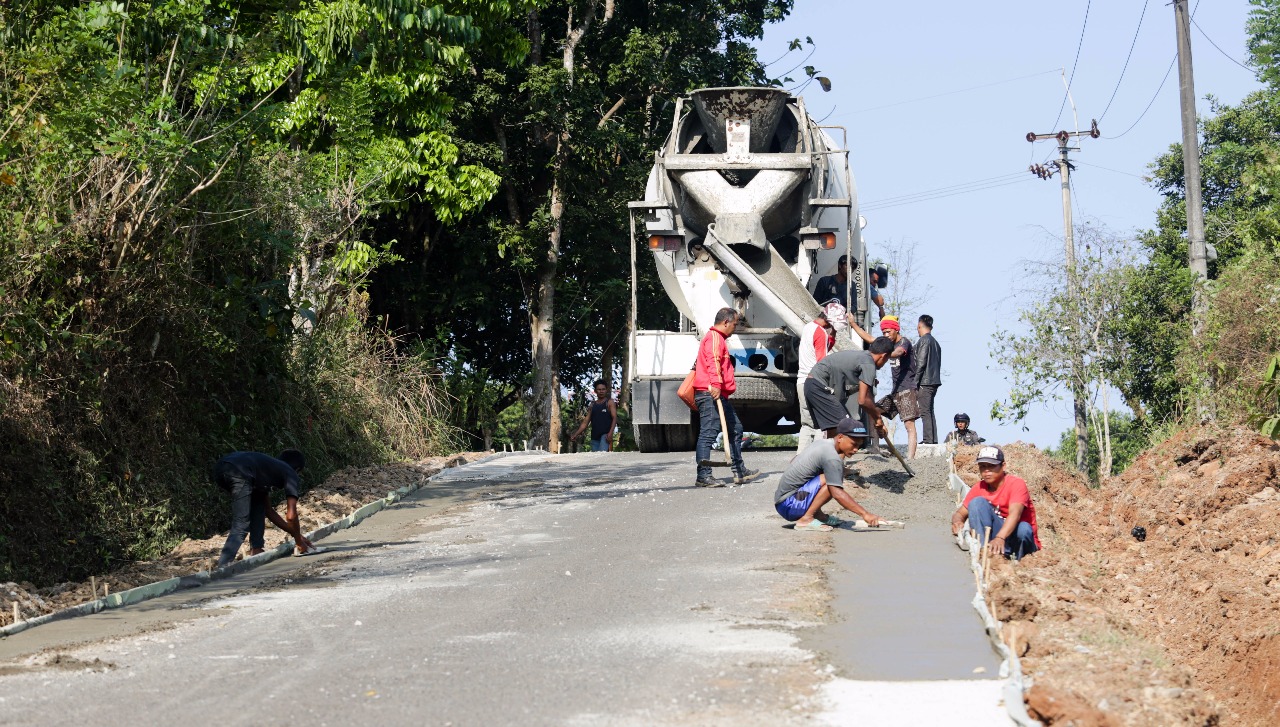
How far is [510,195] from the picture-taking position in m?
29.9

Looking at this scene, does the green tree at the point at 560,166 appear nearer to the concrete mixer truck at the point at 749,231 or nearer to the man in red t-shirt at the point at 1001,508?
the concrete mixer truck at the point at 749,231

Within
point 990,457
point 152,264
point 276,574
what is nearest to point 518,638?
point 276,574

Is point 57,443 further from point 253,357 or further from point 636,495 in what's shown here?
point 636,495

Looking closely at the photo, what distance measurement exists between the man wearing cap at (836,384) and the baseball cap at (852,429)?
36.4 inches

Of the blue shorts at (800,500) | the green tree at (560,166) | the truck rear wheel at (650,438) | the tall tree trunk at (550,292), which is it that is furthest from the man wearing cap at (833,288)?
the tall tree trunk at (550,292)

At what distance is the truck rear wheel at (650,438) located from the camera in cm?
2019

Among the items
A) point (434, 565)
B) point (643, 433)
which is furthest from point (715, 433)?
point (643, 433)

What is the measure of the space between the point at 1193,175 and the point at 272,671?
57.6 ft

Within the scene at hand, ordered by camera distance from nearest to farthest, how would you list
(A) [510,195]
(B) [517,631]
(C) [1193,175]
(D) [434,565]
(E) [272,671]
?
(E) [272,671] → (B) [517,631] → (D) [434,565] → (C) [1193,175] → (A) [510,195]

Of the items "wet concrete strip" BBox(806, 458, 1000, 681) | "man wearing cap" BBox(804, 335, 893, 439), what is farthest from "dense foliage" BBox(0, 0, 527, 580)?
"wet concrete strip" BBox(806, 458, 1000, 681)

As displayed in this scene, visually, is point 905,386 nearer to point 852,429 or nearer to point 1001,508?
point 852,429

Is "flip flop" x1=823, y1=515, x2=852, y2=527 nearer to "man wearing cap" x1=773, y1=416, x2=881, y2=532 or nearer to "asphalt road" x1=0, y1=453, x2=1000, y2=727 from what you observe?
"man wearing cap" x1=773, y1=416, x2=881, y2=532

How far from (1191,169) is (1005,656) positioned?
52.8 feet

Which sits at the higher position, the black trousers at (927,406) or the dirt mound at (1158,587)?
the black trousers at (927,406)
